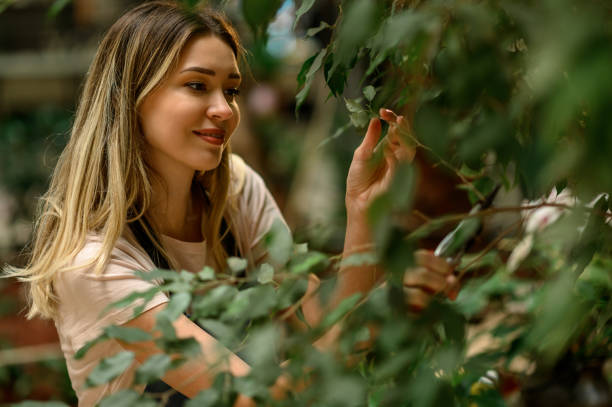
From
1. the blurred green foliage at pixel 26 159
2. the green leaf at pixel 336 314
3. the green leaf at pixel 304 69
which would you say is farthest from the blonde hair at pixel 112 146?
the blurred green foliage at pixel 26 159

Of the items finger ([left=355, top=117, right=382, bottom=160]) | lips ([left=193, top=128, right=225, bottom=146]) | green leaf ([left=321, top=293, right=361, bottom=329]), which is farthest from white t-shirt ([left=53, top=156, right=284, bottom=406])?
green leaf ([left=321, top=293, right=361, bottom=329])

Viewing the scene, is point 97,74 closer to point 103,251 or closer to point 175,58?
point 175,58

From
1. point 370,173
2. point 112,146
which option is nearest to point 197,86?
point 112,146

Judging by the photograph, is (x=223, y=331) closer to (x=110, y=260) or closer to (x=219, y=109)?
(x=110, y=260)

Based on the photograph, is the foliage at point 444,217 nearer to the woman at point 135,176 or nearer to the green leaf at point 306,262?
the green leaf at point 306,262

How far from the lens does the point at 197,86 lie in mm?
1280

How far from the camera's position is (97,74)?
1.38 m

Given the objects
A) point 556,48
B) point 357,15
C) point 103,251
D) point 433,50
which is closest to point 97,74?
point 103,251

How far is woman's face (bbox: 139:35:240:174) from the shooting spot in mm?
1267

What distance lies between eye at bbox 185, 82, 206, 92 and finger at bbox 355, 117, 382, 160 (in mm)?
390

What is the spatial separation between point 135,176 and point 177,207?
0.18m

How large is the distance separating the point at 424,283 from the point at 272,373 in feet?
1.16

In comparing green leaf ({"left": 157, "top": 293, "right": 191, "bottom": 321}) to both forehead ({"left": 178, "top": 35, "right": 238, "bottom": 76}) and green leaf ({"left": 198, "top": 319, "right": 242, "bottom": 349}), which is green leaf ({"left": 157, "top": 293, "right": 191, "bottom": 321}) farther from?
A: forehead ({"left": 178, "top": 35, "right": 238, "bottom": 76})

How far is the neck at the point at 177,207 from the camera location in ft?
4.59
